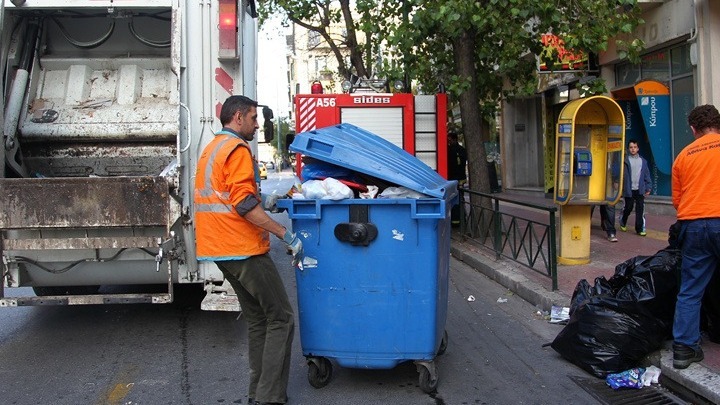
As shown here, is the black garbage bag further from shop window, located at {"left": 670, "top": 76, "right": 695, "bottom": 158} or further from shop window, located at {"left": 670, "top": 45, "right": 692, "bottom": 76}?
shop window, located at {"left": 670, "top": 45, "right": 692, "bottom": 76}

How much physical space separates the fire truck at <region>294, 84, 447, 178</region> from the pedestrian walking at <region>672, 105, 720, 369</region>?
6.03 meters

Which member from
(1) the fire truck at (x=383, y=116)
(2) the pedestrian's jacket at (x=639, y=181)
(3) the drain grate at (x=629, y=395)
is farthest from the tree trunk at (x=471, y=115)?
(3) the drain grate at (x=629, y=395)

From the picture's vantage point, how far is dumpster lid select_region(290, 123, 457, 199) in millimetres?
4098

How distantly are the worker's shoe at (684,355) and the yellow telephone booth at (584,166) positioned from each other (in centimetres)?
354

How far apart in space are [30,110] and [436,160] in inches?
245

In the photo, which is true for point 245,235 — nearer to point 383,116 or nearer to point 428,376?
point 428,376

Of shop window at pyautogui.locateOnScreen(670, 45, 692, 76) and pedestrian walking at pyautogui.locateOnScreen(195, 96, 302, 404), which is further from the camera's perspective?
shop window at pyautogui.locateOnScreen(670, 45, 692, 76)

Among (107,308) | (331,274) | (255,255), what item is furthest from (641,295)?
(107,308)

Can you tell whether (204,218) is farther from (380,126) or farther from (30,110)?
(380,126)

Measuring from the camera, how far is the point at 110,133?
564 centimetres

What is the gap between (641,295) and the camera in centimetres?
459

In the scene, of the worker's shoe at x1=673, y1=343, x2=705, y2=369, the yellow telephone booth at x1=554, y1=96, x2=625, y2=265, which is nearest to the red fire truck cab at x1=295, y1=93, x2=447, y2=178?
the yellow telephone booth at x1=554, y1=96, x2=625, y2=265

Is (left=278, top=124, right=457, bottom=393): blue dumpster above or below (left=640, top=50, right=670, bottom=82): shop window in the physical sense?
below

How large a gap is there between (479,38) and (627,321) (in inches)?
275
